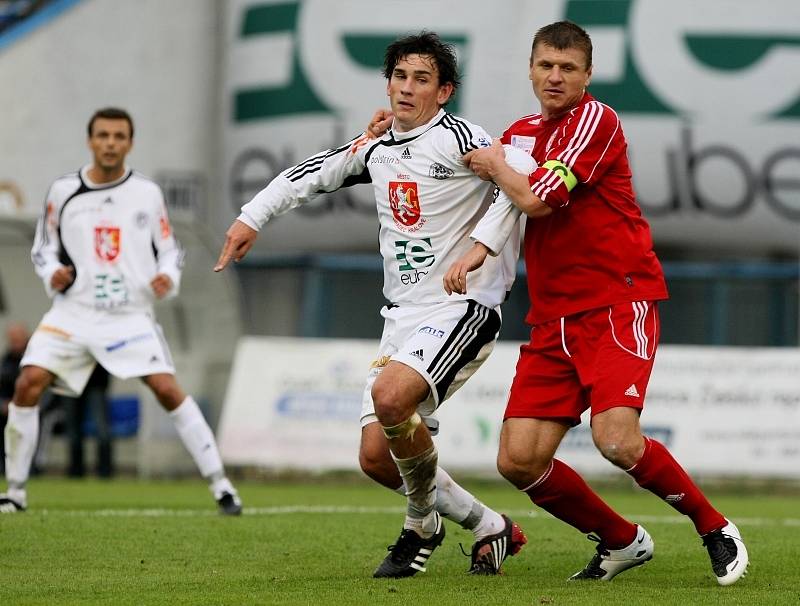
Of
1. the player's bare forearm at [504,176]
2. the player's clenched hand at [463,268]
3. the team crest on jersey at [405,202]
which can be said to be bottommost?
the player's clenched hand at [463,268]

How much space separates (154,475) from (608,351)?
1159 centimetres

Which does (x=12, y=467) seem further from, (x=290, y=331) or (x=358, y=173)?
(x=290, y=331)

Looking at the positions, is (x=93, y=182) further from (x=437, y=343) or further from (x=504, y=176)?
(x=504, y=176)

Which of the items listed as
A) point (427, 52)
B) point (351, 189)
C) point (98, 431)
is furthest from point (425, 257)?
point (351, 189)

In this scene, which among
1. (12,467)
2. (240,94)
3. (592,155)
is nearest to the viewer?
(592,155)

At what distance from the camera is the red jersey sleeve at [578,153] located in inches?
265

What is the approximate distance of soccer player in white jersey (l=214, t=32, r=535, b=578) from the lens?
714 centimetres

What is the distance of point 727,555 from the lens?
6.82m

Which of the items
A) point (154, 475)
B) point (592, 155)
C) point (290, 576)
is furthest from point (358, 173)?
point (154, 475)

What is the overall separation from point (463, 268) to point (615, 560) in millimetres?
1583

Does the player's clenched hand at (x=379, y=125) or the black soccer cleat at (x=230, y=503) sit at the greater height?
the player's clenched hand at (x=379, y=125)

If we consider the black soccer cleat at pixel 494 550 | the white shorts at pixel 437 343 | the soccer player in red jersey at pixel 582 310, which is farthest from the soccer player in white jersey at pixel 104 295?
the soccer player in red jersey at pixel 582 310

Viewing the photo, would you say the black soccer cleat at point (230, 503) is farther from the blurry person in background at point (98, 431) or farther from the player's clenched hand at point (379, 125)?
the blurry person in background at point (98, 431)

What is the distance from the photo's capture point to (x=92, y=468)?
19312 mm
